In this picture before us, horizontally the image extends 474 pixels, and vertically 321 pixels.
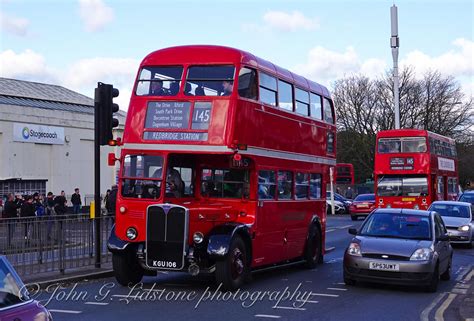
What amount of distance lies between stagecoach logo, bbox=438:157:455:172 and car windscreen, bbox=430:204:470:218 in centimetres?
861

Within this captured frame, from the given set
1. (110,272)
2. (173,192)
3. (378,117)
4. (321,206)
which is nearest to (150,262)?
(173,192)

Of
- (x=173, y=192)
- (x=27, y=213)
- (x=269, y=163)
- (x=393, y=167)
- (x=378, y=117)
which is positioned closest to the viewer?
(x=173, y=192)

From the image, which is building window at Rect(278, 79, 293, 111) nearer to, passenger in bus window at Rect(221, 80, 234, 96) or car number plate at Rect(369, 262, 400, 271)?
passenger in bus window at Rect(221, 80, 234, 96)

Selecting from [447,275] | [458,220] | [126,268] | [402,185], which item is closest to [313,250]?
[447,275]

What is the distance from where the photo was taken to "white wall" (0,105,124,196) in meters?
38.4

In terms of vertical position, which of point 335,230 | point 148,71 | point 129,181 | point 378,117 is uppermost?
point 378,117

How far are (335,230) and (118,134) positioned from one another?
19.2m

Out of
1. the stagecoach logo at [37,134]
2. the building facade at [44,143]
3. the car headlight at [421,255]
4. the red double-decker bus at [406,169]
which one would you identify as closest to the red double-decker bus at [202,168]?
the car headlight at [421,255]

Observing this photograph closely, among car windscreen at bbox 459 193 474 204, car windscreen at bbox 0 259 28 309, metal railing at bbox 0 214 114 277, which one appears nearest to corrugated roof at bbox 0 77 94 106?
car windscreen at bbox 459 193 474 204

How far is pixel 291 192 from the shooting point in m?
15.9

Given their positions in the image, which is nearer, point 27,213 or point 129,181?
point 129,181

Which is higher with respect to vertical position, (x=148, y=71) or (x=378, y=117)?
(x=378, y=117)

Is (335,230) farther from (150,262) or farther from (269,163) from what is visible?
(150,262)

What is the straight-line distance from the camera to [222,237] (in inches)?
490
